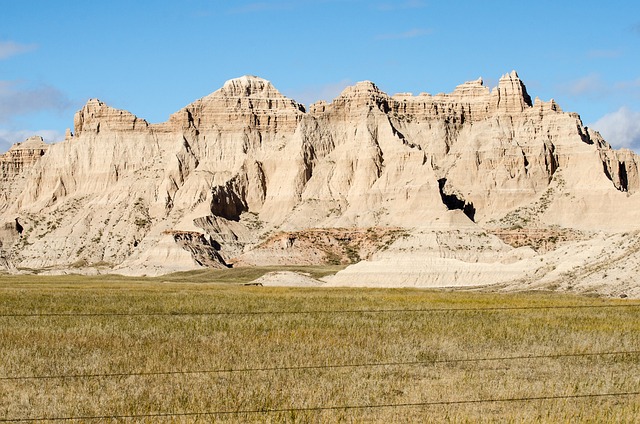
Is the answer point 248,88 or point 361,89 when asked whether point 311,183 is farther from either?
point 248,88

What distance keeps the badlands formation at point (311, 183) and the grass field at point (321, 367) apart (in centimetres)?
8205

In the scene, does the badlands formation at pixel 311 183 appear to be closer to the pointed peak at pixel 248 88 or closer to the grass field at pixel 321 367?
the pointed peak at pixel 248 88

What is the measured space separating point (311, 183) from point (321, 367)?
145764 mm

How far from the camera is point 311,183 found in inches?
6644

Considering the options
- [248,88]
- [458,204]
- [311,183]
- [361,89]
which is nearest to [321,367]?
[458,204]

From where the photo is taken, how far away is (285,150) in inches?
6855

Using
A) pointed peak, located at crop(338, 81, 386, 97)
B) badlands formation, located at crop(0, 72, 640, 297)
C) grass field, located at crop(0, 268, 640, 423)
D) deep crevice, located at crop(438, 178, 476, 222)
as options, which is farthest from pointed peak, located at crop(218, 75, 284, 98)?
grass field, located at crop(0, 268, 640, 423)

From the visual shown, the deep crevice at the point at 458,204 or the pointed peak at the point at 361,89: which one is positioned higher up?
the pointed peak at the point at 361,89

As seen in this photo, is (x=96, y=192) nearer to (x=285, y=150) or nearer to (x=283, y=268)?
(x=285, y=150)

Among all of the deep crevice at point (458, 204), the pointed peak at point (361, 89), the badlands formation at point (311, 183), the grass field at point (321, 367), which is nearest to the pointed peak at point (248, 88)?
the badlands formation at point (311, 183)

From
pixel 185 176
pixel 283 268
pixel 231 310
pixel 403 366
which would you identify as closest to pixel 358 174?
pixel 185 176

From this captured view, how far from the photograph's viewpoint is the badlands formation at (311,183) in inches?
5502

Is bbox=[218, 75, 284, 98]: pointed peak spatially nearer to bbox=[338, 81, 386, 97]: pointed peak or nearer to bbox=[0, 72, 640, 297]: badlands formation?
bbox=[0, 72, 640, 297]: badlands formation

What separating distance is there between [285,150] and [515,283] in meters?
102
